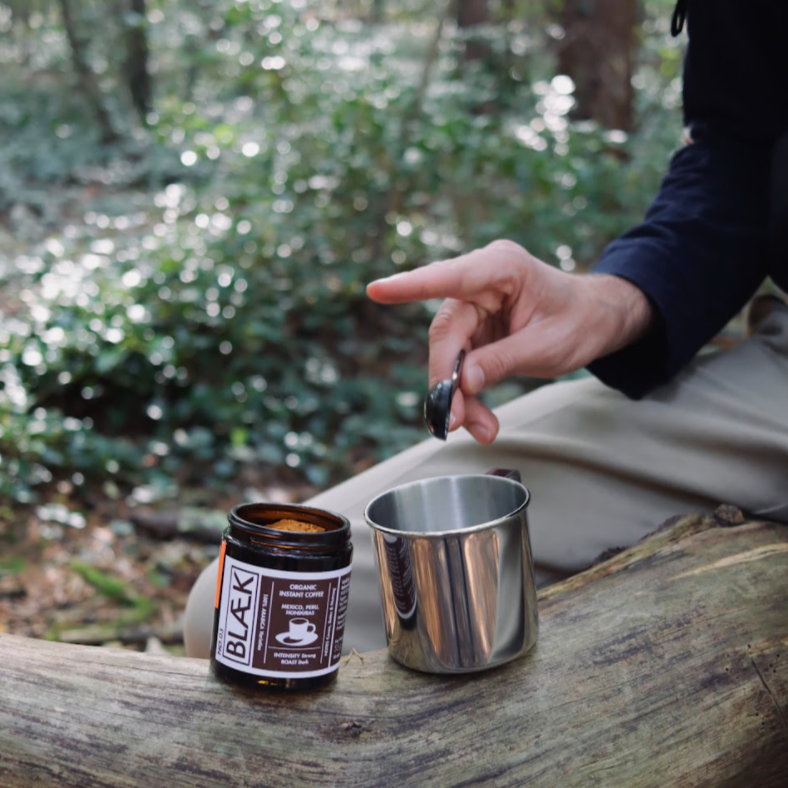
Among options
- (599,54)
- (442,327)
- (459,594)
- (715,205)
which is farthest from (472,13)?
(459,594)

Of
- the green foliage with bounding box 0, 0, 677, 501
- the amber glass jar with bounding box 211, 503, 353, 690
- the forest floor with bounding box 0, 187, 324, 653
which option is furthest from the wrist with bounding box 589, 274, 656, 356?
the green foliage with bounding box 0, 0, 677, 501

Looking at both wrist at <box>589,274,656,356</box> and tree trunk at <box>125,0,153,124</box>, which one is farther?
tree trunk at <box>125,0,153,124</box>

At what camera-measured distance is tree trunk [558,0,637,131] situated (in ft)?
16.8

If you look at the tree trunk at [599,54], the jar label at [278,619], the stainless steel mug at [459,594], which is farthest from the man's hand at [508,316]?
the tree trunk at [599,54]

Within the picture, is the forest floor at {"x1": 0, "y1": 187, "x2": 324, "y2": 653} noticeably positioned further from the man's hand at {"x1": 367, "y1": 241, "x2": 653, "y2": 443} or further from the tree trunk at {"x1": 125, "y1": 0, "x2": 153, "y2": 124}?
the tree trunk at {"x1": 125, "y1": 0, "x2": 153, "y2": 124}

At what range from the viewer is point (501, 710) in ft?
2.91

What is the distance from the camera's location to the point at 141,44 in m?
9.96

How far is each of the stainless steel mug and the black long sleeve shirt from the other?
0.40 m

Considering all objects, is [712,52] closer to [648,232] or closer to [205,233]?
[648,232]

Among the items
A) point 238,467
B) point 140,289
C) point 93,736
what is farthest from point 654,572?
point 140,289

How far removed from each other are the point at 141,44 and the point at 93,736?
34.1 feet

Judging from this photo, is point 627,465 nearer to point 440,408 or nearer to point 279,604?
point 440,408

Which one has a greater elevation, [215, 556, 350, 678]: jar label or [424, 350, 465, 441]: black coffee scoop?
[424, 350, 465, 441]: black coffee scoop

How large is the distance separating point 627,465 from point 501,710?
41cm
